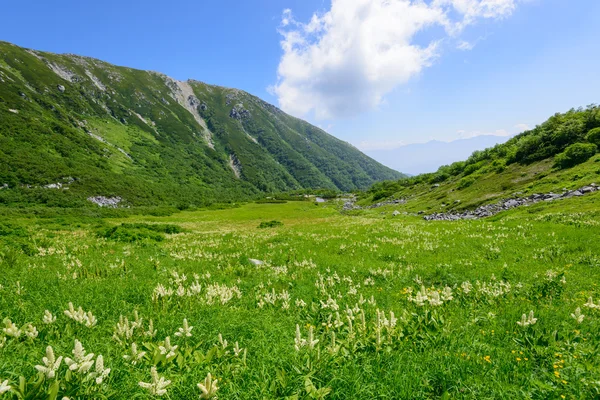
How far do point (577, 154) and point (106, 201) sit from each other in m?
155

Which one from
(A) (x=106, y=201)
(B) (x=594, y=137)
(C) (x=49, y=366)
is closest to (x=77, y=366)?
(C) (x=49, y=366)

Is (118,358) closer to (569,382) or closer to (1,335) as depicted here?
(1,335)

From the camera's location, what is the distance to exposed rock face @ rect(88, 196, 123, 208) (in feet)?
403

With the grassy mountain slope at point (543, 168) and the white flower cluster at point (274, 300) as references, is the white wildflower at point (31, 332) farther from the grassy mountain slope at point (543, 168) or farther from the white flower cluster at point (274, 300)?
the grassy mountain slope at point (543, 168)

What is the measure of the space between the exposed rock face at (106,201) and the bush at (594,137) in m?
154

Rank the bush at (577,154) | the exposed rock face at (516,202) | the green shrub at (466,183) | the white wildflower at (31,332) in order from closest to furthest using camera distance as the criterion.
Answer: the white wildflower at (31,332) < the exposed rock face at (516,202) < the bush at (577,154) < the green shrub at (466,183)

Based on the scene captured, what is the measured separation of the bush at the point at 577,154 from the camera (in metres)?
39.8

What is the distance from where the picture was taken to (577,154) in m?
40.4

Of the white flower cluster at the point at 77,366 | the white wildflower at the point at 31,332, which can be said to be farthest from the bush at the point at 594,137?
the white wildflower at the point at 31,332

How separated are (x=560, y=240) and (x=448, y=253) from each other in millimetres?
5532

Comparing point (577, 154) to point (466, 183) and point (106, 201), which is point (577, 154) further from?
point (106, 201)

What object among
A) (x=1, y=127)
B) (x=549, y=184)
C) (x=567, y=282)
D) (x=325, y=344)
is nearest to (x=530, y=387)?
(x=325, y=344)

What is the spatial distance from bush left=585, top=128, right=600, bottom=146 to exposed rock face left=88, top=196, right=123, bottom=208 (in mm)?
153638

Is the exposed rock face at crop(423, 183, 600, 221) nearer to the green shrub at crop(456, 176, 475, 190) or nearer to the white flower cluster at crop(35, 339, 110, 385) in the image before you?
the green shrub at crop(456, 176, 475, 190)
